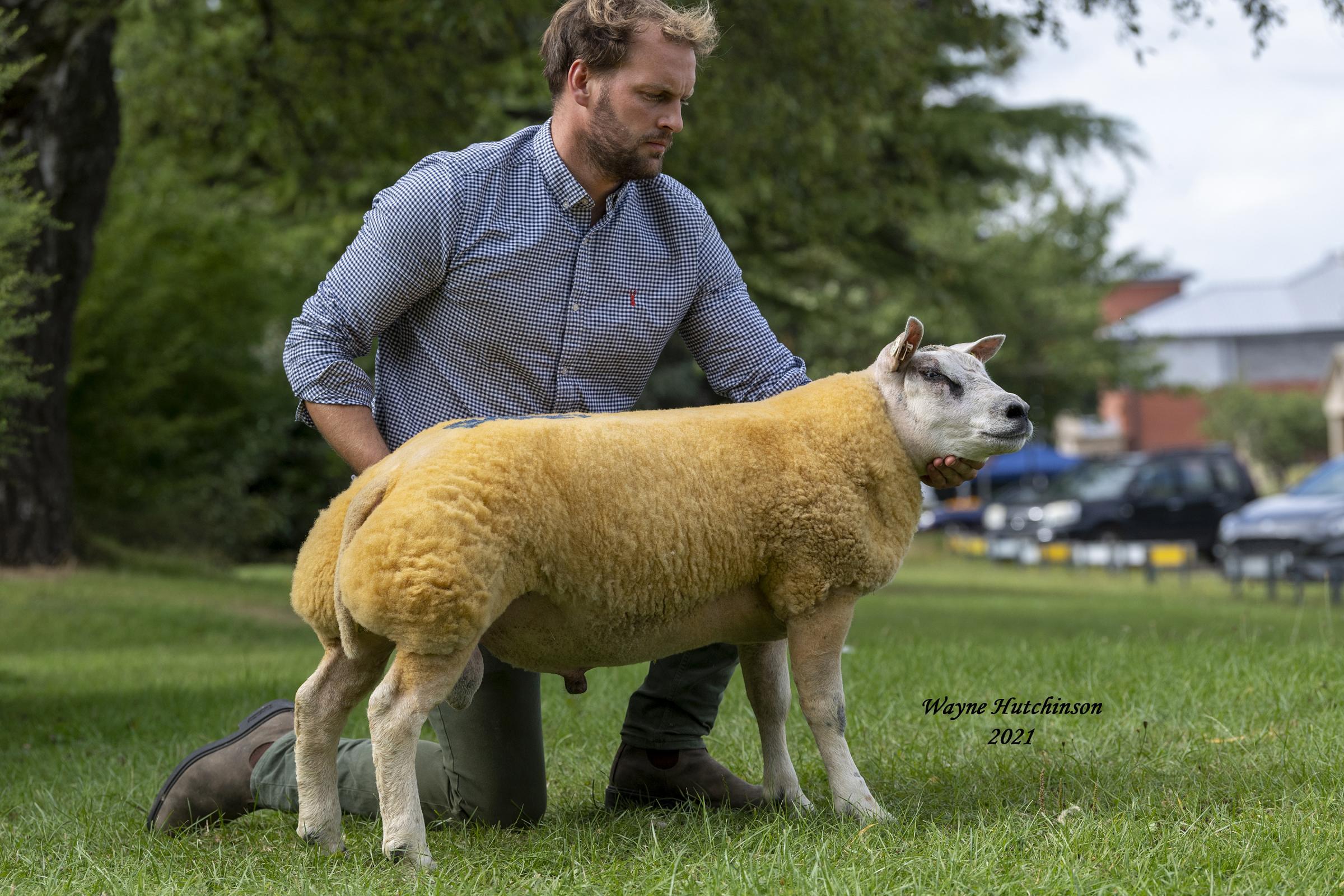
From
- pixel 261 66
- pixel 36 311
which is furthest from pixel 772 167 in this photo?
pixel 36 311

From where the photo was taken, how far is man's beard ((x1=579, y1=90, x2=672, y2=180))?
141 inches

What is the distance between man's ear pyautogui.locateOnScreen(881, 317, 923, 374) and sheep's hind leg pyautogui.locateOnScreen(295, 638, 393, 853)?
1516mm

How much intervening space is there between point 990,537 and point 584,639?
68.9 ft

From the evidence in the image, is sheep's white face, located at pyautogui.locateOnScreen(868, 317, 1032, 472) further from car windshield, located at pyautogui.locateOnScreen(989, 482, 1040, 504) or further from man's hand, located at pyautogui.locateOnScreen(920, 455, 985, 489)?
car windshield, located at pyautogui.locateOnScreen(989, 482, 1040, 504)

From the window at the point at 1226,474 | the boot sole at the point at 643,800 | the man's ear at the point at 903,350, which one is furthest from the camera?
the window at the point at 1226,474

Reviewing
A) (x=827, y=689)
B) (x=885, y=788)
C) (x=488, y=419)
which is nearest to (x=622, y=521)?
(x=488, y=419)

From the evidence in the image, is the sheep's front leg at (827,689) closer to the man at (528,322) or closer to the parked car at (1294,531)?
the man at (528,322)

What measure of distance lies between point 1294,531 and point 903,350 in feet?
45.7

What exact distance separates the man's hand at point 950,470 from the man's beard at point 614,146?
1.11 meters

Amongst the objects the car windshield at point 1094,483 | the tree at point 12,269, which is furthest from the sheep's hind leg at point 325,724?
the car windshield at point 1094,483

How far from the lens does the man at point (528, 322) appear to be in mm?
3568

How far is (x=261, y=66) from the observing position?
1200cm

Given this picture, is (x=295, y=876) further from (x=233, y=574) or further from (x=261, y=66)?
(x=233, y=574)

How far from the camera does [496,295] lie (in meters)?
3.71
